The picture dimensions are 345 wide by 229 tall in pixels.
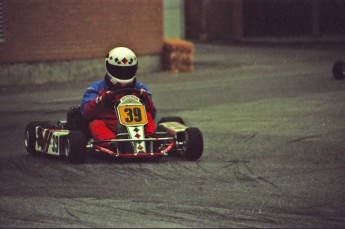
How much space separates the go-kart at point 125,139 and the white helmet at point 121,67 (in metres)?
0.14

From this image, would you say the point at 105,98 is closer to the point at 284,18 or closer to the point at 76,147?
the point at 76,147

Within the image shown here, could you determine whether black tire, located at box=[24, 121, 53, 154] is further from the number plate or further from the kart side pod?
the kart side pod

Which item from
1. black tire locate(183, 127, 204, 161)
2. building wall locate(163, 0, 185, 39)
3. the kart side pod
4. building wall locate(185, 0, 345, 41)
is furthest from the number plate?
building wall locate(185, 0, 345, 41)

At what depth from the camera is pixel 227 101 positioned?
16719 millimetres

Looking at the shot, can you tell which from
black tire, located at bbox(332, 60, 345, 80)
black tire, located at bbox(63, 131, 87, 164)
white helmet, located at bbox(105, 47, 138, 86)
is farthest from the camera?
black tire, located at bbox(332, 60, 345, 80)

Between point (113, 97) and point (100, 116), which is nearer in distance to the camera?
point (113, 97)

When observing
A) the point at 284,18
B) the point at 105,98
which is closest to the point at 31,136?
the point at 105,98

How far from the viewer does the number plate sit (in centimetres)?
1057

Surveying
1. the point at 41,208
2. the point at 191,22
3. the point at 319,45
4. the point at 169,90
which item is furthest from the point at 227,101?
the point at 191,22

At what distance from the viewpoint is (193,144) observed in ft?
34.4

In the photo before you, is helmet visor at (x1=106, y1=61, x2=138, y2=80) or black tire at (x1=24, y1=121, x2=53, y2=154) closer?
helmet visor at (x1=106, y1=61, x2=138, y2=80)

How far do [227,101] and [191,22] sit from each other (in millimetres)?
19464

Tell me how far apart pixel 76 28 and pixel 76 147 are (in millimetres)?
12305

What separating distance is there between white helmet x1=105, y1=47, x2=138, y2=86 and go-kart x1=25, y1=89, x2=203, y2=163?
0.47 feet
